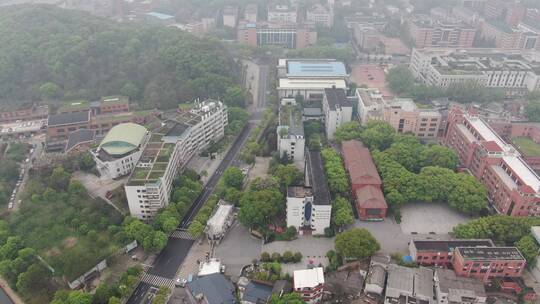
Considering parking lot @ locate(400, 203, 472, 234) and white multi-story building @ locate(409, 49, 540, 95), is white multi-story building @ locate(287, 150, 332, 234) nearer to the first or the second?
parking lot @ locate(400, 203, 472, 234)

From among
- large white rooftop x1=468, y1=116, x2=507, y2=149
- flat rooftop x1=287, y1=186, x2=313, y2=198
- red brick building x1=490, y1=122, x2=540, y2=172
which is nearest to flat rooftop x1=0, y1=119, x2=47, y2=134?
flat rooftop x1=287, y1=186, x2=313, y2=198

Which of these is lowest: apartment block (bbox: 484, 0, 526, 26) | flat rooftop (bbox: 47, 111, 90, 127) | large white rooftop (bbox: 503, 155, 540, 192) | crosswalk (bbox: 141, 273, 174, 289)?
crosswalk (bbox: 141, 273, 174, 289)

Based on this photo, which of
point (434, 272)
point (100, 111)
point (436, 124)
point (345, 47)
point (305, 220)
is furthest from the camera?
point (345, 47)

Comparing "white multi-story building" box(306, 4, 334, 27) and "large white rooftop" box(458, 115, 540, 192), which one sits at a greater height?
"white multi-story building" box(306, 4, 334, 27)

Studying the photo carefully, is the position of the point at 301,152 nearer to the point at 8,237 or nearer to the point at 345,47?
the point at 8,237

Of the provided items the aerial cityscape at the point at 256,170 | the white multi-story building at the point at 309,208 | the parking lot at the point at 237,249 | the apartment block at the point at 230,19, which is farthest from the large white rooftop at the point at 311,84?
the apartment block at the point at 230,19

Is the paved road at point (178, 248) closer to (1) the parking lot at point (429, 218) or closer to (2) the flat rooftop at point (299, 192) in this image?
(2) the flat rooftop at point (299, 192)

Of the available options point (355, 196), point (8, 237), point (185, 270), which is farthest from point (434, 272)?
point (8, 237)
